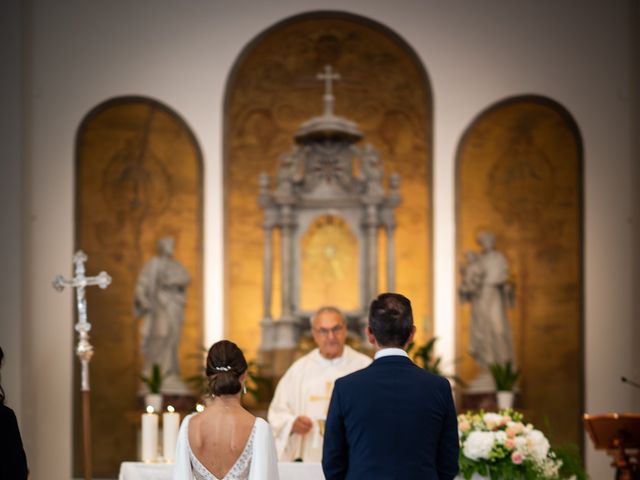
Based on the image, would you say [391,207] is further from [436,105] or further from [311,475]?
[311,475]

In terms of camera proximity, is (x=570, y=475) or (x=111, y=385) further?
(x=111, y=385)

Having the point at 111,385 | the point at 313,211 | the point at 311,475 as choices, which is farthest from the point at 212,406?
the point at 111,385

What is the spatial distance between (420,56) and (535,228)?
2319 millimetres

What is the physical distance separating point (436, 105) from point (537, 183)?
1.44m

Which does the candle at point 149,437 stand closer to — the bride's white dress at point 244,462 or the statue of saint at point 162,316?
the bride's white dress at point 244,462

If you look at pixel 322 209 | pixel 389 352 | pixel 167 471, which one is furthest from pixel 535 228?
pixel 389 352

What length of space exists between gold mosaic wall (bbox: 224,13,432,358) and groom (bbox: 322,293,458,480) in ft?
23.8

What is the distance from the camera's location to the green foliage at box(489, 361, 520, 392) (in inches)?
415

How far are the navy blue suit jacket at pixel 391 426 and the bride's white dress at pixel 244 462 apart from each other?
51 cm

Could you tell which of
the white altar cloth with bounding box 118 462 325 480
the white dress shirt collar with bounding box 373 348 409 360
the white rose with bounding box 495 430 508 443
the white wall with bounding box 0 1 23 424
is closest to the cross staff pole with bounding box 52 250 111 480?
the white altar cloth with bounding box 118 462 325 480

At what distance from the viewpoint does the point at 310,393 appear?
761cm

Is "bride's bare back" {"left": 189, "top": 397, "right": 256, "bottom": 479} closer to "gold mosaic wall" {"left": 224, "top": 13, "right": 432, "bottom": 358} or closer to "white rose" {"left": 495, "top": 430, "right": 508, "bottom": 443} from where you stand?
"white rose" {"left": 495, "top": 430, "right": 508, "bottom": 443}

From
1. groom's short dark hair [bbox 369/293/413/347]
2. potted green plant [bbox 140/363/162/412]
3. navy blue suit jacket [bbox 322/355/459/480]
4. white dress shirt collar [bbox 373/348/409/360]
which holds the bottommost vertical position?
potted green plant [bbox 140/363/162/412]

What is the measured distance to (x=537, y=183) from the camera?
11602 millimetres
